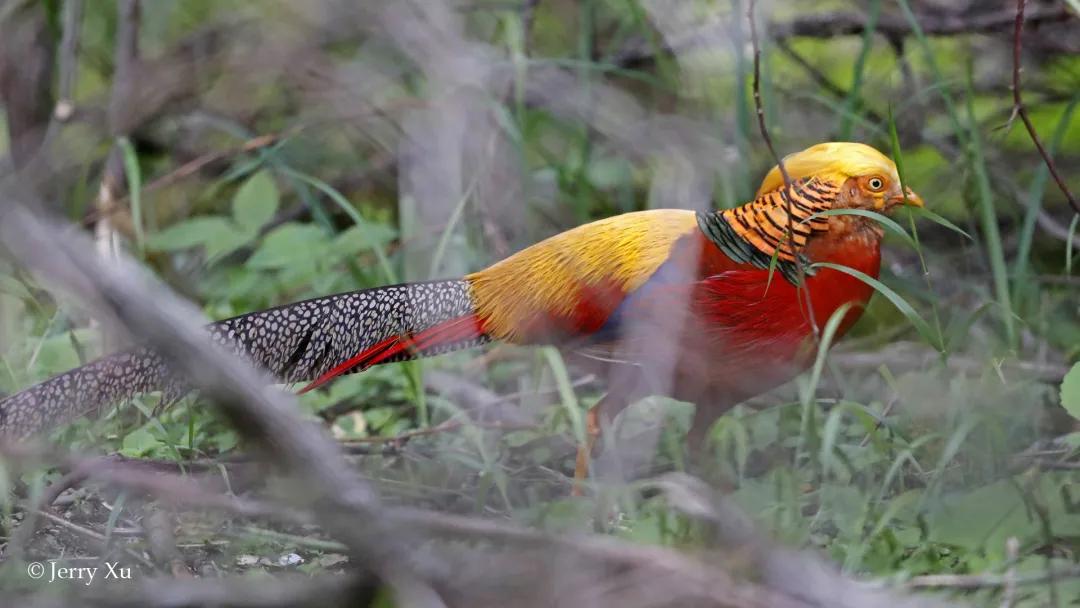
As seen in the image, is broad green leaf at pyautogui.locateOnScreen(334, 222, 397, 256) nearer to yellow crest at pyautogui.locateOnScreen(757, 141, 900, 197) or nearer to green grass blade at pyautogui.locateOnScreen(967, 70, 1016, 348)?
yellow crest at pyautogui.locateOnScreen(757, 141, 900, 197)

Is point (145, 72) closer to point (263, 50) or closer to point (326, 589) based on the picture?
point (263, 50)

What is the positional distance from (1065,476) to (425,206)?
238 cm

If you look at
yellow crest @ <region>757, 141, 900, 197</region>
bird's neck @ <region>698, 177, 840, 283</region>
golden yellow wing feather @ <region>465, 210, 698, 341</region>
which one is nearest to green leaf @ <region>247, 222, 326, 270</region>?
golden yellow wing feather @ <region>465, 210, 698, 341</region>

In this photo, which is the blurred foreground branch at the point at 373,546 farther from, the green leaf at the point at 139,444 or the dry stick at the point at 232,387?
the green leaf at the point at 139,444

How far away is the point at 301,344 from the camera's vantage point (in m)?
3.08

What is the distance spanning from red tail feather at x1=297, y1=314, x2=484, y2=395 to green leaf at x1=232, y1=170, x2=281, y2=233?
1273 millimetres

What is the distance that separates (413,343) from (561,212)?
153 cm

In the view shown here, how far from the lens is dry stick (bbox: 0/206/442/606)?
4.18ft

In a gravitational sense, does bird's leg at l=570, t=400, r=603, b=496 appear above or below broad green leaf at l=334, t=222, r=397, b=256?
below

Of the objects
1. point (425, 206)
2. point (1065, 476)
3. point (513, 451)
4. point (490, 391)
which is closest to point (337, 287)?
point (425, 206)

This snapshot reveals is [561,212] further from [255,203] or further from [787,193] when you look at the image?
[787,193]

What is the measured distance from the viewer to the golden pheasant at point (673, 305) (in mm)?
3047

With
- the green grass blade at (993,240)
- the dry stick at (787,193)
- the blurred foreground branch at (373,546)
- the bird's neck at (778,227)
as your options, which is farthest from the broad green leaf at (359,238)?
the blurred foreground branch at (373,546)

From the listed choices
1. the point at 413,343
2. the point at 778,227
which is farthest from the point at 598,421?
the point at 778,227
